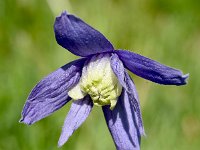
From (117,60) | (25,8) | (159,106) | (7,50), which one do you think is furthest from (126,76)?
(25,8)

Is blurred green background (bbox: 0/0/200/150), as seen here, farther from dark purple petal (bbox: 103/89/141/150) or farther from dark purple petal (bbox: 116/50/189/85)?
dark purple petal (bbox: 116/50/189/85)

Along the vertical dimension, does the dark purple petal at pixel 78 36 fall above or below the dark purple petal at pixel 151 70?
above

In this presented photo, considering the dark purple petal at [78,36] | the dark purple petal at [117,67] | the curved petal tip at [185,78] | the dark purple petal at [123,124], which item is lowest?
the dark purple petal at [123,124]

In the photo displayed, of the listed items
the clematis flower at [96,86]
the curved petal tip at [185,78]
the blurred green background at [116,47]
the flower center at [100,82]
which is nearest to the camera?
the curved petal tip at [185,78]

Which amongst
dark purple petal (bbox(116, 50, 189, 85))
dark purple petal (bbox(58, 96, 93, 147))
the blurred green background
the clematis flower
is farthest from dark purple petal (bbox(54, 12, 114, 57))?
the blurred green background

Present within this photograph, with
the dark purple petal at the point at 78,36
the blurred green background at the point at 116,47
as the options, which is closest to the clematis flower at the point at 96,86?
the dark purple petal at the point at 78,36

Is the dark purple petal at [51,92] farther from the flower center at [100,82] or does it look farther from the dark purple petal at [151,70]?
the dark purple petal at [151,70]

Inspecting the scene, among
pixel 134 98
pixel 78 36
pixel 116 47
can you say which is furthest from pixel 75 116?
pixel 116 47
